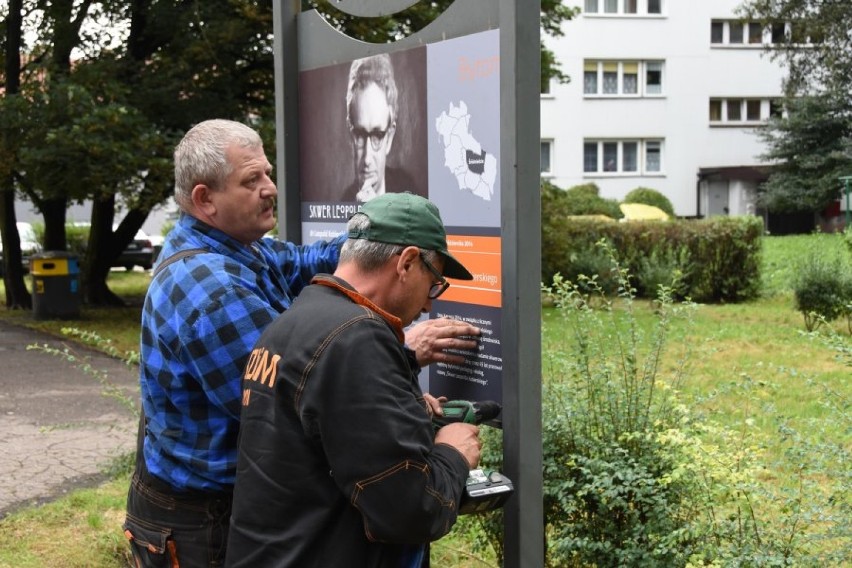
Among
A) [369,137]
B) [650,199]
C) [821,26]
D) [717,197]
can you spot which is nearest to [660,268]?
[369,137]

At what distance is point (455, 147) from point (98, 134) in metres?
11.4

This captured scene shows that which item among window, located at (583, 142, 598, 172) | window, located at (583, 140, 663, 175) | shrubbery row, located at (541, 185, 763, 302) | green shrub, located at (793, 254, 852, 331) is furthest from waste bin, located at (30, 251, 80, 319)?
window, located at (583, 140, 663, 175)

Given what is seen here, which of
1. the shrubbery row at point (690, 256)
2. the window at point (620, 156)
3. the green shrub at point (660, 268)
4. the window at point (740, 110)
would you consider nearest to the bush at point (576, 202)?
the shrubbery row at point (690, 256)

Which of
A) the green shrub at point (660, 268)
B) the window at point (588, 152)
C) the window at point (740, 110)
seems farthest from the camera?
the window at point (740, 110)

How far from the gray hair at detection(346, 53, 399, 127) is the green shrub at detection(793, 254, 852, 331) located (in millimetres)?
10269

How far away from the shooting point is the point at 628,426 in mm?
4164

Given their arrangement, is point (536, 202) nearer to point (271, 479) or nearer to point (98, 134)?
point (271, 479)

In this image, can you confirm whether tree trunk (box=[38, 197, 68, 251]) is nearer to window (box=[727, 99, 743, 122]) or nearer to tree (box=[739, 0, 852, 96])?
tree (box=[739, 0, 852, 96])

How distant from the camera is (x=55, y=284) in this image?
54.2ft

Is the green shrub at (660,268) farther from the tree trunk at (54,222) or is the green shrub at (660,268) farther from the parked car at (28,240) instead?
the parked car at (28,240)

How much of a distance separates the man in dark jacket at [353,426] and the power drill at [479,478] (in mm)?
206

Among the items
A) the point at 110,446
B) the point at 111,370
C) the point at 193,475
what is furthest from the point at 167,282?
the point at 111,370

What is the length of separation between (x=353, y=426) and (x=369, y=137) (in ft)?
6.20

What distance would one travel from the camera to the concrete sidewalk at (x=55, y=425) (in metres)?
6.95
